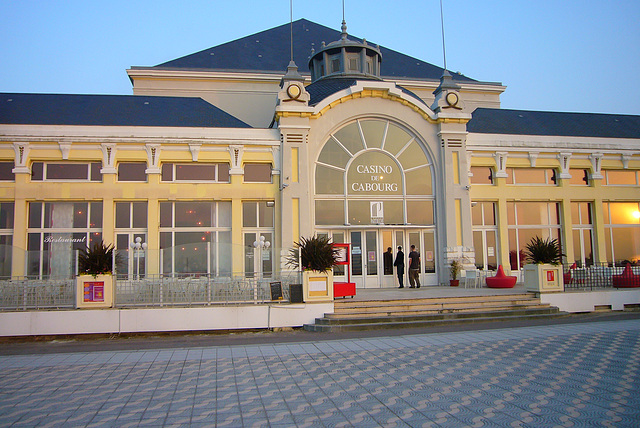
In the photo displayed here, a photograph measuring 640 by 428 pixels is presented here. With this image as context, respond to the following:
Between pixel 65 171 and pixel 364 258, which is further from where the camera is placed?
pixel 364 258

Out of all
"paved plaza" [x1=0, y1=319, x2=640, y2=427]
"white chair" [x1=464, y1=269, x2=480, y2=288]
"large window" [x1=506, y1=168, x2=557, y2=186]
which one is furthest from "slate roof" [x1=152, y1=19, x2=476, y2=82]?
"paved plaza" [x1=0, y1=319, x2=640, y2=427]

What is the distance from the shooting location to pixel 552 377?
25.0 ft

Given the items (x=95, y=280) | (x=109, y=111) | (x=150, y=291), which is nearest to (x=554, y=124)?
(x=150, y=291)

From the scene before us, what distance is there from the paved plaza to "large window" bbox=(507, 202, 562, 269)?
11622 mm

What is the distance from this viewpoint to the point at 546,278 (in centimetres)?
1686

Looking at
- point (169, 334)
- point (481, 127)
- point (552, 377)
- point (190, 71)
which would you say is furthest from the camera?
point (190, 71)

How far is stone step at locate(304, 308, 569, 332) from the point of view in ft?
45.7

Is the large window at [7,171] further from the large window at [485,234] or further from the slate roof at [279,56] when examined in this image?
the large window at [485,234]

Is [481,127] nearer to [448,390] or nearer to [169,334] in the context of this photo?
[169,334]

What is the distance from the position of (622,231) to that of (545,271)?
1013cm

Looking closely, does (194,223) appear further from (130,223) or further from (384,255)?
(384,255)

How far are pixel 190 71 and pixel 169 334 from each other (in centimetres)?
2049

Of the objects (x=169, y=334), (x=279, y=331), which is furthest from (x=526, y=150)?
(x=169, y=334)

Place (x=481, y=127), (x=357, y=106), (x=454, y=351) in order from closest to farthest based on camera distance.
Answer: (x=454, y=351) → (x=357, y=106) → (x=481, y=127)
